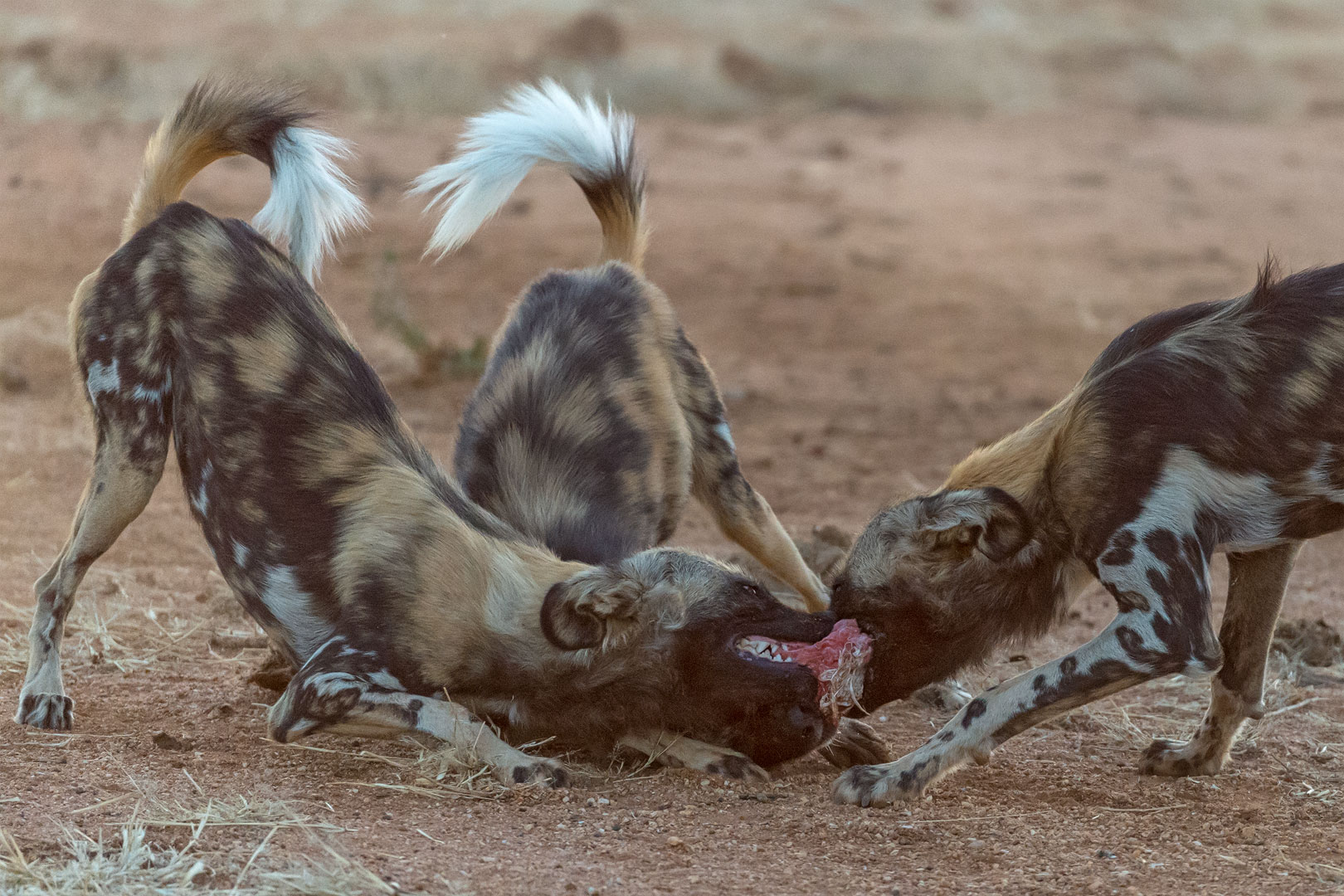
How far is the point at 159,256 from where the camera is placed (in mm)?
3586

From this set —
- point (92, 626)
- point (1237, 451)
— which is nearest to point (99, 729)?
point (92, 626)

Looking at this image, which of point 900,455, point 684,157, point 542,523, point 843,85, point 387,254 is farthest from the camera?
point 843,85

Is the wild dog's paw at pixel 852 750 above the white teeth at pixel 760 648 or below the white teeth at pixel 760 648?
below

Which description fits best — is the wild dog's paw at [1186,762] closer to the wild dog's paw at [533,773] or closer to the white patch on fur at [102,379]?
the wild dog's paw at [533,773]

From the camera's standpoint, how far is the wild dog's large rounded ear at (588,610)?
301cm

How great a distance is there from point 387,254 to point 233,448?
3.65m

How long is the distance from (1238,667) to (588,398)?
66.7 inches

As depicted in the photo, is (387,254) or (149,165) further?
(387,254)

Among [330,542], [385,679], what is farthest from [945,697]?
[330,542]

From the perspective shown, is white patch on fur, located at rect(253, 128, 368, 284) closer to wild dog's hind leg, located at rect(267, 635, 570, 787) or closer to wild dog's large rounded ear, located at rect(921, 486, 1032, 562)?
wild dog's hind leg, located at rect(267, 635, 570, 787)

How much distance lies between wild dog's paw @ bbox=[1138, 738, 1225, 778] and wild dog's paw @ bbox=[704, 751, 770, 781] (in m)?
0.90

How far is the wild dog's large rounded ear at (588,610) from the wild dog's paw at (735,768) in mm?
337

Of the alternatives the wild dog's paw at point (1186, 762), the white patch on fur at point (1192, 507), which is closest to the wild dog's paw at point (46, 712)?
the white patch on fur at point (1192, 507)

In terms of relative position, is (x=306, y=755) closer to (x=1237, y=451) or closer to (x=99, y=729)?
(x=99, y=729)
